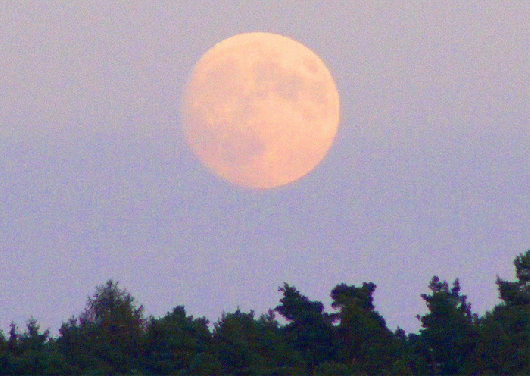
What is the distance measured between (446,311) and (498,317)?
3.23m

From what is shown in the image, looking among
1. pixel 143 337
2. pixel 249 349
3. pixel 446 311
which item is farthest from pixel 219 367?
pixel 446 311

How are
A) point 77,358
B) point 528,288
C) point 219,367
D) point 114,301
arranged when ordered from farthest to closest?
1. point 114,301
2. point 528,288
3. point 77,358
4. point 219,367

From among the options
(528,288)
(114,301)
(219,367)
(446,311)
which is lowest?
(219,367)

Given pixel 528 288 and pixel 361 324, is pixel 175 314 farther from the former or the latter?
pixel 528 288

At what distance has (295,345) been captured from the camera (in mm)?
71750

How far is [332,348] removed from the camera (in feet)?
232

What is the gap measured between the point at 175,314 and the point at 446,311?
17.2 m

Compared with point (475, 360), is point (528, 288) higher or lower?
higher

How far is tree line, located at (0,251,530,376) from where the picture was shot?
61.8 metres

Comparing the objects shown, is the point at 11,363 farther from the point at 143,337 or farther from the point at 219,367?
the point at 219,367

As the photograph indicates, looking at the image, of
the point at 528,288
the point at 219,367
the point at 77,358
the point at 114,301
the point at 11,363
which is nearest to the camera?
the point at 219,367

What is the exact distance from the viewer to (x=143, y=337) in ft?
223

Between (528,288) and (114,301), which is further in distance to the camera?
(114,301)

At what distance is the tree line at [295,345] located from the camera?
203 feet
